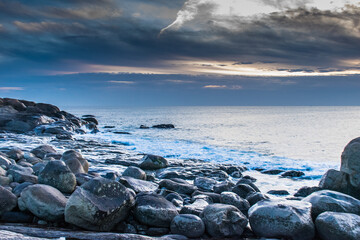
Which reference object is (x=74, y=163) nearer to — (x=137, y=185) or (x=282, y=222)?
(x=137, y=185)

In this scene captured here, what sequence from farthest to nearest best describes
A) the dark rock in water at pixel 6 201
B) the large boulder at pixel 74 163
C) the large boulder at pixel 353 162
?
the large boulder at pixel 74 163 < the large boulder at pixel 353 162 < the dark rock in water at pixel 6 201

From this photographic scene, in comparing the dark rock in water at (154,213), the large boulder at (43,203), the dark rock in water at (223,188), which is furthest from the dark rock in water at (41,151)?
the dark rock in water at (154,213)

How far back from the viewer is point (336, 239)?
636cm

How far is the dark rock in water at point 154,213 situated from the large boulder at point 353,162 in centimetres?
697

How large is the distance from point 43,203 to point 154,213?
2523 mm

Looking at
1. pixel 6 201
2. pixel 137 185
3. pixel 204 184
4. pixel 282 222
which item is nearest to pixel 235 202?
pixel 282 222

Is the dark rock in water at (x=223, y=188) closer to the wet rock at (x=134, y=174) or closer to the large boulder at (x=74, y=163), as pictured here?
the wet rock at (x=134, y=174)

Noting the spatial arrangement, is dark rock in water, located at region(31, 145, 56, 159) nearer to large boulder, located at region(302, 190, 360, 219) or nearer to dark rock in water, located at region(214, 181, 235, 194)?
dark rock in water, located at region(214, 181, 235, 194)

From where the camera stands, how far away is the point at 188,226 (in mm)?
6719

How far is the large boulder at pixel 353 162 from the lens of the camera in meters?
10.7

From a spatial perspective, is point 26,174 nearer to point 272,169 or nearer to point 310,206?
point 310,206

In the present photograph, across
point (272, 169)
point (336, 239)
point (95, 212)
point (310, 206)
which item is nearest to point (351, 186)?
point (310, 206)

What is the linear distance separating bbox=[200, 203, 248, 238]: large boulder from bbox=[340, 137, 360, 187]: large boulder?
227 inches

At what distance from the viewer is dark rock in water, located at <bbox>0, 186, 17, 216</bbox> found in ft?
23.2
